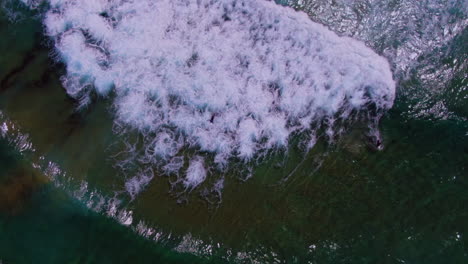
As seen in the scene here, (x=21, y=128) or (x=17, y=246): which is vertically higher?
(x=21, y=128)

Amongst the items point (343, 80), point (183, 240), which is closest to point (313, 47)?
point (343, 80)

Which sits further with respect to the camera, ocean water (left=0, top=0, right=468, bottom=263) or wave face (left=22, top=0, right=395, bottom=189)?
wave face (left=22, top=0, right=395, bottom=189)

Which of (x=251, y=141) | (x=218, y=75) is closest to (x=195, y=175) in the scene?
(x=251, y=141)

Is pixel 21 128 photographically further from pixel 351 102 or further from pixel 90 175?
pixel 351 102

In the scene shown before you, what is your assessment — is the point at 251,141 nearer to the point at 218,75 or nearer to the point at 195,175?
the point at 195,175

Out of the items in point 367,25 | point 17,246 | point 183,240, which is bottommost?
point 17,246
